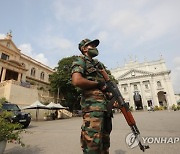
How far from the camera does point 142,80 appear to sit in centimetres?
5269

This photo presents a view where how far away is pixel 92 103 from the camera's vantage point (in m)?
2.06

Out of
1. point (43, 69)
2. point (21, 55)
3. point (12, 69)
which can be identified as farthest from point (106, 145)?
point (43, 69)

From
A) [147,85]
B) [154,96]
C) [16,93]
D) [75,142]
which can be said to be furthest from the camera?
[147,85]

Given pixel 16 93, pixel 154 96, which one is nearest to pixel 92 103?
pixel 16 93

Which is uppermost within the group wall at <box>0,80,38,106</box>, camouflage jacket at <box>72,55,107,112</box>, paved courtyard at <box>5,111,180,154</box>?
wall at <box>0,80,38,106</box>

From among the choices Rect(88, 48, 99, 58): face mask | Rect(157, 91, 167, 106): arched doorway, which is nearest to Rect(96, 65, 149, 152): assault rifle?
Rect(88, 48, 99, 58): face mask

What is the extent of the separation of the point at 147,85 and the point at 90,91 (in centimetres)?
Result: 5462

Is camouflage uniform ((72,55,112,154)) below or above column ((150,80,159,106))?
Result: below

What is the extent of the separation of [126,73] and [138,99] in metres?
11.0

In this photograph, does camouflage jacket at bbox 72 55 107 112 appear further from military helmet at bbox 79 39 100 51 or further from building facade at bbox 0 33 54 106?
building facade at bbox 0 33 54 106

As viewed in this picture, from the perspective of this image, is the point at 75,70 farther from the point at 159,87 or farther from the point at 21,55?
the point at 159,87

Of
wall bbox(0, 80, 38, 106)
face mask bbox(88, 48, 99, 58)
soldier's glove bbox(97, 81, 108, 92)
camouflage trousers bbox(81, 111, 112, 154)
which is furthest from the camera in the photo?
wall bbox(0, 80, 38, 106)

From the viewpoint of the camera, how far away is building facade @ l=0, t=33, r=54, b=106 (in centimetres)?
2017

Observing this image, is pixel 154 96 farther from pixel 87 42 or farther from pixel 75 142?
pixel 87 42
